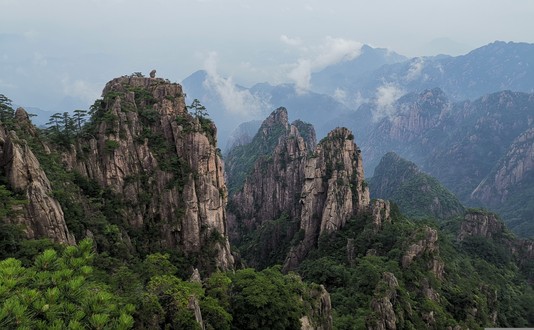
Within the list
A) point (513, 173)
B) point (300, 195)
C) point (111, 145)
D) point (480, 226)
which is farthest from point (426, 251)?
point (513, 173)

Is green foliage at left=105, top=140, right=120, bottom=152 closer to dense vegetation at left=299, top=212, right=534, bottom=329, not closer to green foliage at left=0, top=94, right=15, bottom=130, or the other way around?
green foliage at left=0, top=94, right=15, bottom=130

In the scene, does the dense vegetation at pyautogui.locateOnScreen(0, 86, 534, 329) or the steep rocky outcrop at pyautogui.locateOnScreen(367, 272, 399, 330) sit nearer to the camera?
the dense vegetation at pyautogui.locateOnScreen(0, 86, 534, 329)

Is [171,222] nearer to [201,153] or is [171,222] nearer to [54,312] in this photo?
[201,153]

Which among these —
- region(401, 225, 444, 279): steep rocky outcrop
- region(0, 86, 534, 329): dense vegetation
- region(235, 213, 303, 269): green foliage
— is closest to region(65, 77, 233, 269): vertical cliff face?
region(0, 86, 534, 329): dense vegetation

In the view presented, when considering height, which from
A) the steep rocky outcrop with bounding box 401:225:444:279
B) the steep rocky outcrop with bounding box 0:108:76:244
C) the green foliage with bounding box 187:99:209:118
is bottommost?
the steep rocky outcrop with bounding box 401:225:444:279

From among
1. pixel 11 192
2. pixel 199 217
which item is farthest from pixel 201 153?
pixel 11 192
